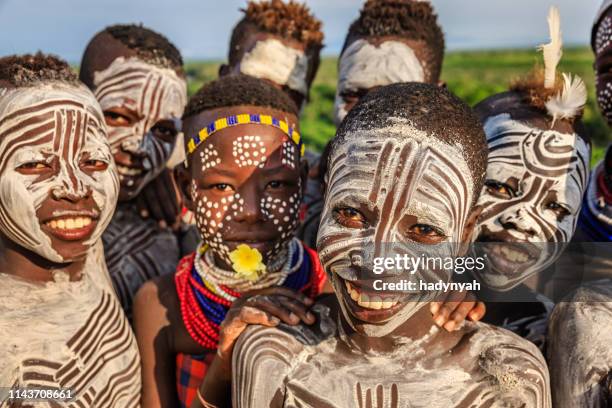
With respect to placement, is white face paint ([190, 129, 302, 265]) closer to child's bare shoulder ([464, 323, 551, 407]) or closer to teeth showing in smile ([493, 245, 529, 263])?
teeth showing in smile ([493, 245, 529, 263])

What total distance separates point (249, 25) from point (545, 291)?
230 centimetres

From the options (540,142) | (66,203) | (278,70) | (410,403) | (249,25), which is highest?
(249,25)

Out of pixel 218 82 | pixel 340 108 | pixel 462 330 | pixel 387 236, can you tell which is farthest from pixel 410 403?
pixel 340 108

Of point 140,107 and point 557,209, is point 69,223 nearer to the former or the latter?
point 140,107

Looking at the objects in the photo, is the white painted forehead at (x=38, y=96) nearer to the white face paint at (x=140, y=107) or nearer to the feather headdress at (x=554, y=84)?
the white face paint at (x=140, y=107)

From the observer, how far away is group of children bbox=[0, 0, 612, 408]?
204 cm

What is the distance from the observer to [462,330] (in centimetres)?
221

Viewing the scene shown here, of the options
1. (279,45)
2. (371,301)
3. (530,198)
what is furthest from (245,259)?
(279,45)

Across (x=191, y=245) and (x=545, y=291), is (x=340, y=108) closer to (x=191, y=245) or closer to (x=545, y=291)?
(x=191, y=245)

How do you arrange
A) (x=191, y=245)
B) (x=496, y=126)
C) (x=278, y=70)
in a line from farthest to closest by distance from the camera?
1. (x=278, y=70)
2. (x=191, y=245)
3. (x=496, y=126)

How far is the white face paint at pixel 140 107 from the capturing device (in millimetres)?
3154

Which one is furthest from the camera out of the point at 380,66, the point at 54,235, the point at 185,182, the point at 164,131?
the point at 380,66

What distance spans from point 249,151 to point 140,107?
32.3 inches

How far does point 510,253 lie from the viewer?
250 centimetres
